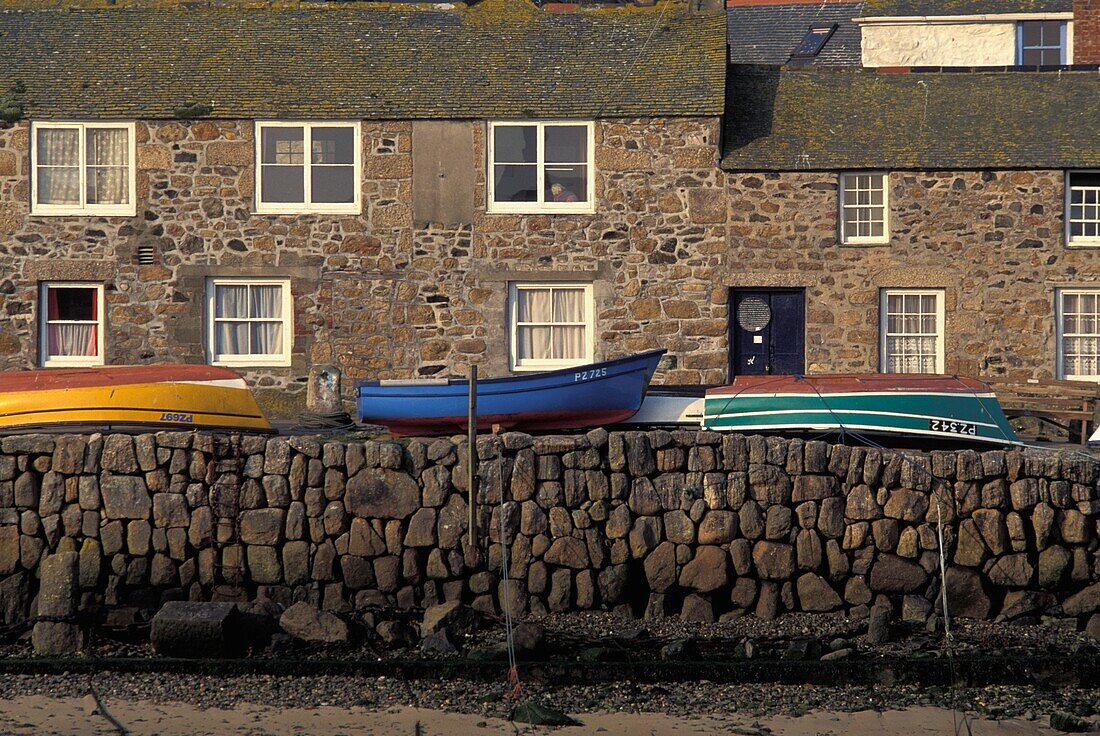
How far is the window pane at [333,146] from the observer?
2173 cm

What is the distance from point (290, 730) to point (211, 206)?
12328mm

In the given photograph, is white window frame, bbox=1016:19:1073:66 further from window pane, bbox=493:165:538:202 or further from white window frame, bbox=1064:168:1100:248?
window pane, bbox=493:165:538:202

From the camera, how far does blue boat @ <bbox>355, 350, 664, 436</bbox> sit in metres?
17.2

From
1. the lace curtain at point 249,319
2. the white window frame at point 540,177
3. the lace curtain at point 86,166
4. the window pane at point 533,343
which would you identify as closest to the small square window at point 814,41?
the white window frame at point 540,177

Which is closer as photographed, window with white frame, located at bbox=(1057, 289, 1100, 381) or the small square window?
window with white frame, located at bbox=(1057, 289, 1100, 381)

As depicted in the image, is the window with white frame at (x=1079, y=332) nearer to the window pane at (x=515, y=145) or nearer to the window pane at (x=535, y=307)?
the window pane at (x=535, y=307)

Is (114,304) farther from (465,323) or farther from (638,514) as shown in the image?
(638,514)

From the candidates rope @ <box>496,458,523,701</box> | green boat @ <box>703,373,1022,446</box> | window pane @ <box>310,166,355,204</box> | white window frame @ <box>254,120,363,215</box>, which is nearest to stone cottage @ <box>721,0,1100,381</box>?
green boat @ <box>703,373,1022,446</box>

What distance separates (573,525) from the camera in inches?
569

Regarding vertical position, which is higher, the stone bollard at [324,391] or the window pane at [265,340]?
the window pane at [265,340]

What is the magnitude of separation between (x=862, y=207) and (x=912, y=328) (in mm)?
2000

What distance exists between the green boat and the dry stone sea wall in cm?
206

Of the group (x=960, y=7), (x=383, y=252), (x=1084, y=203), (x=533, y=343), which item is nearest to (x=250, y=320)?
(x=383, y=252)

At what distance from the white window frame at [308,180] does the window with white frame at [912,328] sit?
26.9ft
